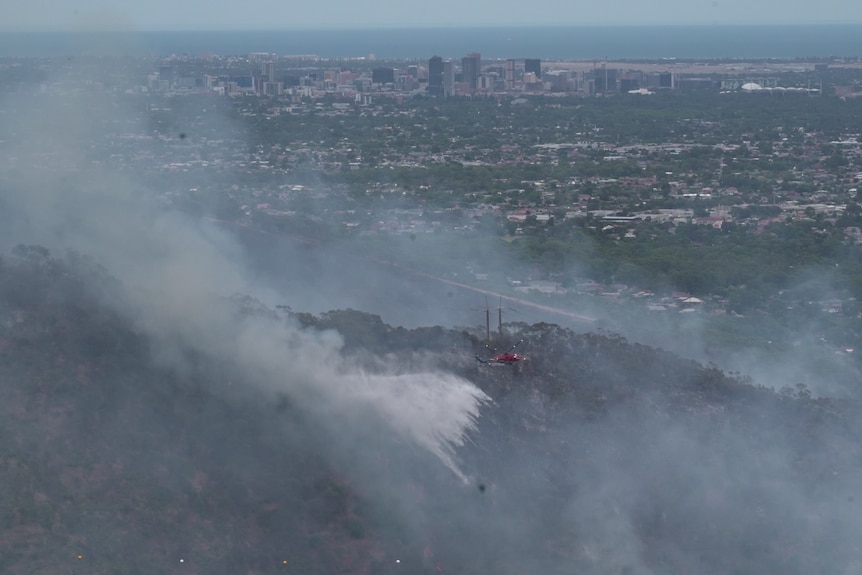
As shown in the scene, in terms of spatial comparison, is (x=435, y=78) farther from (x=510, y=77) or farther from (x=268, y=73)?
(x=268, y=73)

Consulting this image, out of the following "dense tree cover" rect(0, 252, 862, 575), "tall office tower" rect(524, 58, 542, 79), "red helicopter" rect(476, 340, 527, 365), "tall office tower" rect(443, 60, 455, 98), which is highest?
"tall office tower" rect(524, 58, 542, 79)

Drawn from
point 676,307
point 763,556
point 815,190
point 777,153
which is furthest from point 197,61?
point 763,556

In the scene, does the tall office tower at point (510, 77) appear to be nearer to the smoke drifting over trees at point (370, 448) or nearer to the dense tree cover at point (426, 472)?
the smoke drifting over trees at point (370, 448)

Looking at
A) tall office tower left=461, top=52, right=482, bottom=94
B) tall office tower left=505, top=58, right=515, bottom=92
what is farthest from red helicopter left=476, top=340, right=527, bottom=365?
tall office tower left=505, top=58, right=515, bottom=92

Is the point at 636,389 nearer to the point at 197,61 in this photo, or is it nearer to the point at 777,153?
the point at 777,153

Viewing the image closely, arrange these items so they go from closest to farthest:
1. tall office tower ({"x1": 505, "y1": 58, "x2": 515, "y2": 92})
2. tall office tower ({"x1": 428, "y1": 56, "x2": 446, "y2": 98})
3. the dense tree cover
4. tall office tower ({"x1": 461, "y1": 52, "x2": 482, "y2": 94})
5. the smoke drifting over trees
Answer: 1. the dense tree cover
2. the smoke drifting over trees
3. tall office tower ({"x1": 428, "y1": 56, "x2": 446, "y2": 98})
4. tall office tower ({"x1": 461, "y1": 52, "x2": 482, "y2": 94})
5. tall office tower ({"x1": 505, "y1": 58, "x2": 515, "y2": 92})

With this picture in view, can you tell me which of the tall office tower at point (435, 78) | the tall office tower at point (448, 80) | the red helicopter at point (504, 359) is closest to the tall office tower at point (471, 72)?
the tall office tower at point (448, 80)

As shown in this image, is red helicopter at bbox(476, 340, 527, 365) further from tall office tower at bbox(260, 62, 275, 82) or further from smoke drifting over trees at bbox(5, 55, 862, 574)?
tall office tower at bbox(260, 62, 275, 82)
